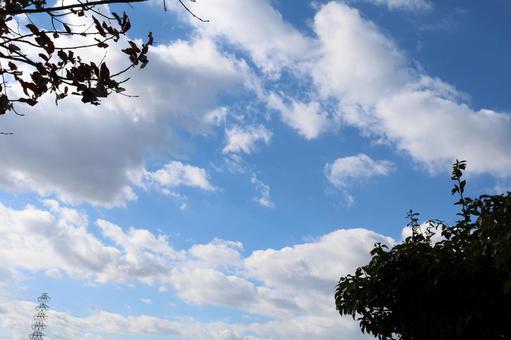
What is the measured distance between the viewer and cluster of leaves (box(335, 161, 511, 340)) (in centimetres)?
747

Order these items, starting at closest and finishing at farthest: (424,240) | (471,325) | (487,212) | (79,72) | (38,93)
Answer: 1. (79,72)
2. (38,93)
3. (471,325)
4. (487,212)
5. (424,240)

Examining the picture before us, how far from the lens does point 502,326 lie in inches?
296

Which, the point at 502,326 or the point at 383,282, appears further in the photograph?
the point at 383,282

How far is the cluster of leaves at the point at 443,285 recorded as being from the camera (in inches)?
294

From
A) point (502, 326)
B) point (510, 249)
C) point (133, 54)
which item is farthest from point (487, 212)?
point (133, 54)

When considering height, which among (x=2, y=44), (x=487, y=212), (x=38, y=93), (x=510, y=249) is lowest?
(x=510, y=249)

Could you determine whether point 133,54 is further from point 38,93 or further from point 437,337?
point 437,337

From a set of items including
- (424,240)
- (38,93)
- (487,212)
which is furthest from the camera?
(424,240)

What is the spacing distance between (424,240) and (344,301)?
200 cm

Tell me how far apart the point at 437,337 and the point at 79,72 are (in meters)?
6.53

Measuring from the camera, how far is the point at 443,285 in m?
8.20

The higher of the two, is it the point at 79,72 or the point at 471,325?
the point at 79,72

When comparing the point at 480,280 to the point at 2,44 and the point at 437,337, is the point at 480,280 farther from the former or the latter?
the point at 2,44

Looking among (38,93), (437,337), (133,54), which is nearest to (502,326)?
(437,337)
